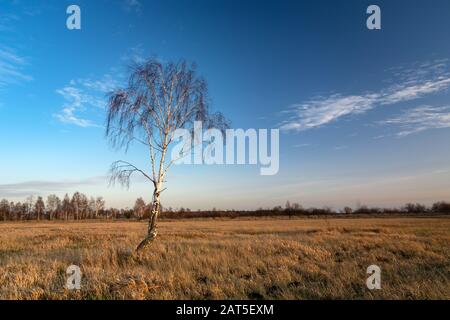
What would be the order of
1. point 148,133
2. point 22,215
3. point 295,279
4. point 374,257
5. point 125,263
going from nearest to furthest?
1. point 295,279
2. point 125,263
3. point 374,257
4. point 148,133
5. point 22,215

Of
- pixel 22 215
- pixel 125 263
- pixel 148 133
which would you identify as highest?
pixel 148 133

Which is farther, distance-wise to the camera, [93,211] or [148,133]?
[93,211]

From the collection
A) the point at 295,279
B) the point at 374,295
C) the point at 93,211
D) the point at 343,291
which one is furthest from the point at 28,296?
the point at 93,211

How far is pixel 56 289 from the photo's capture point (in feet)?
25.3

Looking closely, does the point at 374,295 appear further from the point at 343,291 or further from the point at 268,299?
the point at 268,299

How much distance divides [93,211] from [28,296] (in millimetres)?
162463

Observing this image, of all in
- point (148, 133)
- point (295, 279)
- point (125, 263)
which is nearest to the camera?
point (295, 279)

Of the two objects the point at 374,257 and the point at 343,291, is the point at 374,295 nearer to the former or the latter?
the point at 343,291

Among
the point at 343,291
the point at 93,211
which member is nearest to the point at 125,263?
the point at 343,291
